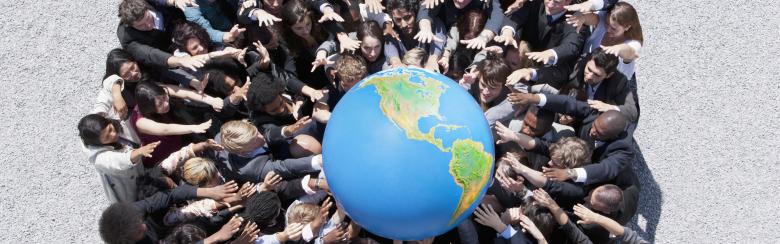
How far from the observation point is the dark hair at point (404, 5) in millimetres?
5984

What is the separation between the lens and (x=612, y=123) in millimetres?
5062

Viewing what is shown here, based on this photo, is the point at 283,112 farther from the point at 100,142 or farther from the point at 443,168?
the point at 443,168

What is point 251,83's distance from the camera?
18.1ft

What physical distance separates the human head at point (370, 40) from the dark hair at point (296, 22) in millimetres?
576

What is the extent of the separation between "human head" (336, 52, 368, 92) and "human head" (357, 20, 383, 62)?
7.9 inches

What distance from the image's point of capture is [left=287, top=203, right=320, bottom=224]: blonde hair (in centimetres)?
495

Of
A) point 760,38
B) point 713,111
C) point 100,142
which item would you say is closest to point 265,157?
point 100,142

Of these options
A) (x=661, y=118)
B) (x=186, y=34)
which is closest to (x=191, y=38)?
(x=186, y=34)

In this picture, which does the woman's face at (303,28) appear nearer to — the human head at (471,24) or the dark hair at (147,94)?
the dark hair at (147,94)

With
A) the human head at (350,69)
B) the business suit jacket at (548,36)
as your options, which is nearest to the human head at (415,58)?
the human head at (350,69)

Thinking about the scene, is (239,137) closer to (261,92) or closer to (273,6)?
(261,92)

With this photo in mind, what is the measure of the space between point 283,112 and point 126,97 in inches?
61.5

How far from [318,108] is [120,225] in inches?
78.0

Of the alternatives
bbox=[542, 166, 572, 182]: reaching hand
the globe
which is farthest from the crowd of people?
the globe
